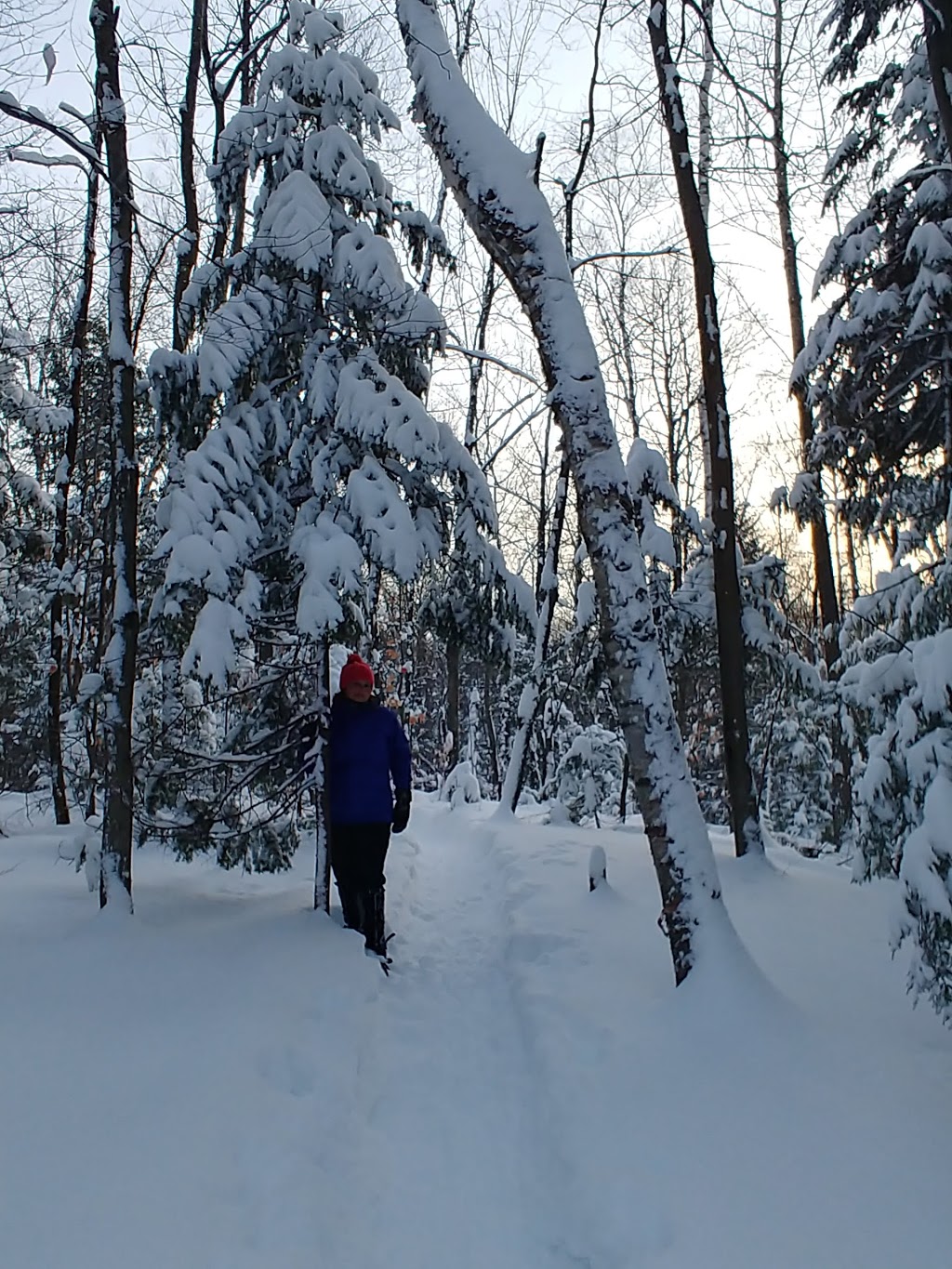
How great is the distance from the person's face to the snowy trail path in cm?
214

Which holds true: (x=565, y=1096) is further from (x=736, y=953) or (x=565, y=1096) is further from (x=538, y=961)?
(x=538, y=961)

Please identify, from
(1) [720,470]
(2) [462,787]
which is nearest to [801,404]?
(1) [720,470]

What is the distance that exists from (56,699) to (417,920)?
6322 millimetres

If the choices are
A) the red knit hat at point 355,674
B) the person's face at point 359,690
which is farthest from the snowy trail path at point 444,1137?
the red knit hat at point 355,674

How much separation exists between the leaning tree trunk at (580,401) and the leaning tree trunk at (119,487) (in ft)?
7.96

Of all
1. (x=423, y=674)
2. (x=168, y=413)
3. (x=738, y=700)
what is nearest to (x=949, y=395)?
(x=738, y=700)

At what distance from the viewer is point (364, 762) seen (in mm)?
6637

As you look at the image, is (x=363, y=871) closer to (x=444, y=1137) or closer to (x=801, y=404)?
(x=444, y=1137)

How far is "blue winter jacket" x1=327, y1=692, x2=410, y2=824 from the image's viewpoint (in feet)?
21.5

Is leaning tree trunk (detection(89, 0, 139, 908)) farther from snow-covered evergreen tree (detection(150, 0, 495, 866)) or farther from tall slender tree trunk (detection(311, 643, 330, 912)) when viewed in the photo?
tall slender tree trunk (detection(311, 643, 330, 912))

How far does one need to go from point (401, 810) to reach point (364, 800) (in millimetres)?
373

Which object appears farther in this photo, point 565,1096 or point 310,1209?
point 565,1096

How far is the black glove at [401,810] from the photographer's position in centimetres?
674

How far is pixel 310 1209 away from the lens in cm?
316
